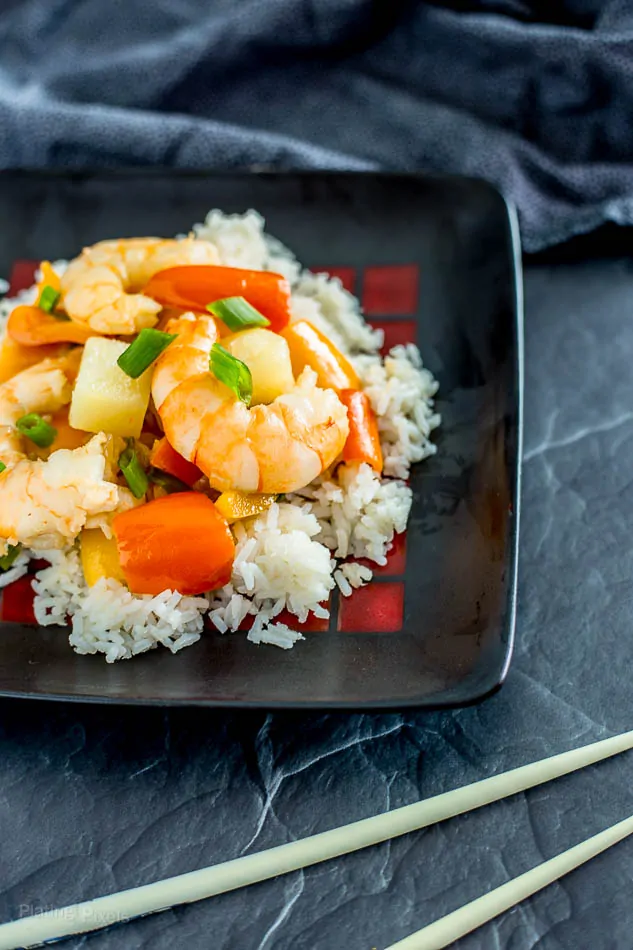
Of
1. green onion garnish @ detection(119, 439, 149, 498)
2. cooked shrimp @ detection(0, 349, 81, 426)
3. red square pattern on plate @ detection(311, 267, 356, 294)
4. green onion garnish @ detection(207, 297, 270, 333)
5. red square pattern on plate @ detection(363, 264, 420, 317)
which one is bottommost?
green onion garnish @ detection(119, 439, 149, 498)

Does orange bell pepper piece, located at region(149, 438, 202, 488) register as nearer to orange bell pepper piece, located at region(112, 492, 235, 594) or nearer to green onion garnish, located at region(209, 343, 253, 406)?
orange bell pepper piece, located at region(112, 492, 235, 594)

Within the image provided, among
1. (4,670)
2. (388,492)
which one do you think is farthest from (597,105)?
(4,670)

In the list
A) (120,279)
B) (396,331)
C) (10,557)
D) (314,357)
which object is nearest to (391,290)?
(396,331)

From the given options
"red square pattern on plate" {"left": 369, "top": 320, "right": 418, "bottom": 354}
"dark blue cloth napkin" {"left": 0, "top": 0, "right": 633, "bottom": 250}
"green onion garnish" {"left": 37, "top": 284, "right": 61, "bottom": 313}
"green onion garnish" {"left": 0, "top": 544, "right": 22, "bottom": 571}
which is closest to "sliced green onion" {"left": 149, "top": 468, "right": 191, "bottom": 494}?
"green onion garnish" {"left": 0, "top": 544, "right": 22, "bottom": 571}

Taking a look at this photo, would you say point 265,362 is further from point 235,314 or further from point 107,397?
point 107,397

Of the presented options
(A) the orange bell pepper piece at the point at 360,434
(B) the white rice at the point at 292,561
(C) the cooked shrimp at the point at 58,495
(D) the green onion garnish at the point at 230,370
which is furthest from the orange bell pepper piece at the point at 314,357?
(C) the cooked shrimp at the point at 58,495

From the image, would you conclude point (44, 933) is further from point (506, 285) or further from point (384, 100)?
point (384, 100)
